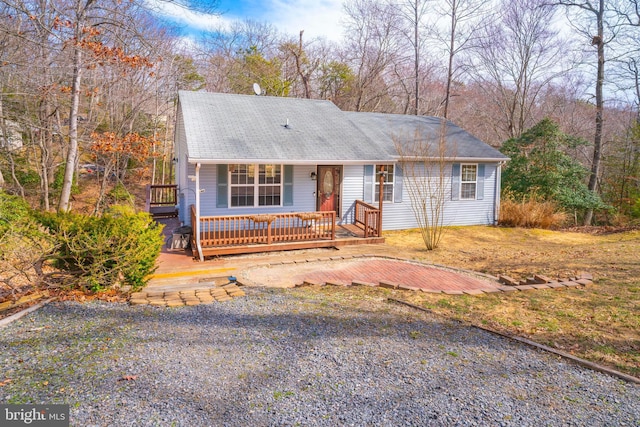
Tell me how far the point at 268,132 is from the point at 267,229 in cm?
324

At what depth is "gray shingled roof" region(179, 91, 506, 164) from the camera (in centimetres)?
1129

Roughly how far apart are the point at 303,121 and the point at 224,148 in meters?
3.99

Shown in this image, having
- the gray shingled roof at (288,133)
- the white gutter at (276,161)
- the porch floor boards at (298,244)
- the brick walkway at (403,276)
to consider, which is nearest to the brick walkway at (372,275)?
the brick walkway at (403,276)

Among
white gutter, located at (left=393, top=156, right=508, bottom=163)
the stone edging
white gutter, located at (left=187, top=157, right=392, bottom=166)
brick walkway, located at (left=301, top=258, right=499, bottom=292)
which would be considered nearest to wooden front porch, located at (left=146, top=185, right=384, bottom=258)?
white gutter, located at (left=187, top=157, right=392, bottom=166)

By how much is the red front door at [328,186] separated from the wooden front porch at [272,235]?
983 millimetres

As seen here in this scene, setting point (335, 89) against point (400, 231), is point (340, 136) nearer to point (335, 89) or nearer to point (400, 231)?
point (400, 231)

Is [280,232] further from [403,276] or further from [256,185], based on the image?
[403,276]

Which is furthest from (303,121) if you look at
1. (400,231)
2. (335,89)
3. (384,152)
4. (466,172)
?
(335,89)

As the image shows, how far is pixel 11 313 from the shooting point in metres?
5.57

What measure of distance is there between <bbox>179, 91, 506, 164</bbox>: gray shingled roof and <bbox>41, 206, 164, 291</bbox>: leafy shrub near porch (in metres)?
3.92

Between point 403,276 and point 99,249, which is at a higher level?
point 99,249

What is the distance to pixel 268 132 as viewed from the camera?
41.7 ft

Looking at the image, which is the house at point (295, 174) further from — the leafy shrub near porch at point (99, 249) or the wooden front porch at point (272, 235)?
the leafy shrub near porch at point (99, 249)

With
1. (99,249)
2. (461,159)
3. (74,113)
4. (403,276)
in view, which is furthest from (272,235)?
(461,159)
